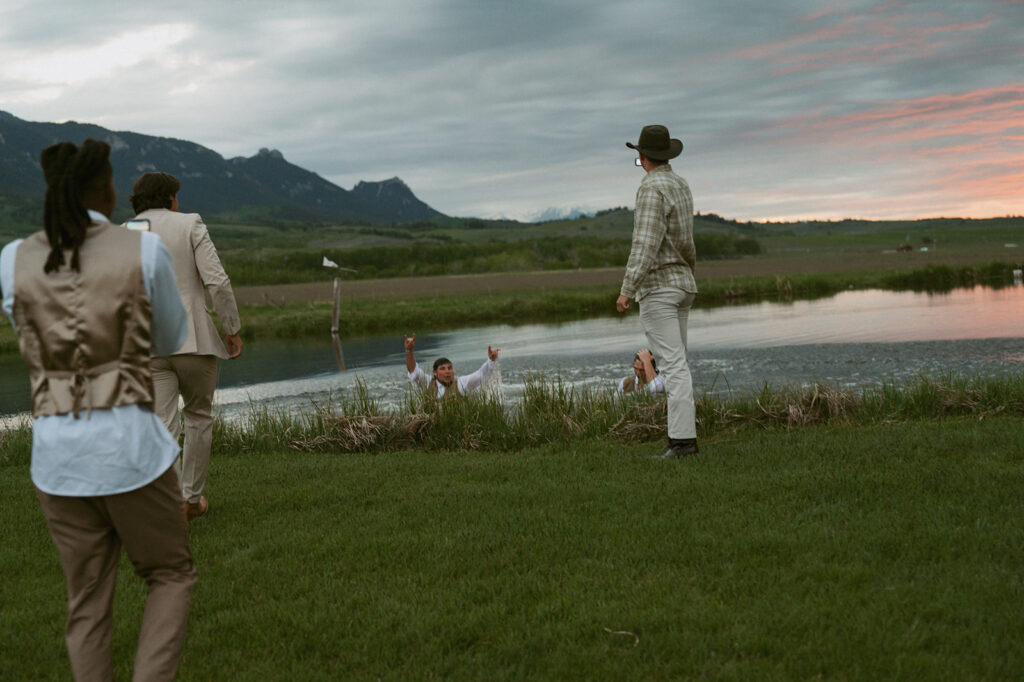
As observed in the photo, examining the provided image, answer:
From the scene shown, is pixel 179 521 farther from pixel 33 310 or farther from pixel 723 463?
pixel 723 463

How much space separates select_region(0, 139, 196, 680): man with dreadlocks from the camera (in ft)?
9.62

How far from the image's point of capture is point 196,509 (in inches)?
260

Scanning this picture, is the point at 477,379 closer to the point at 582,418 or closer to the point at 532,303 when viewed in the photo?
the point at 582,418

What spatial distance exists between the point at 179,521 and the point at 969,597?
360cm

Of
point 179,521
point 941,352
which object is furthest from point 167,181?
point 941,352

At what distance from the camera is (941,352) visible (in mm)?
19688

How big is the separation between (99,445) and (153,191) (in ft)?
12.1

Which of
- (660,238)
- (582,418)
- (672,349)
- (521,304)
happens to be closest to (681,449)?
(672,349)

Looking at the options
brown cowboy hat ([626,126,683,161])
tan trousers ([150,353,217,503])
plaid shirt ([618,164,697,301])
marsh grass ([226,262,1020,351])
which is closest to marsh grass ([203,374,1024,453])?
plaid shirt ([618,164,697,301])

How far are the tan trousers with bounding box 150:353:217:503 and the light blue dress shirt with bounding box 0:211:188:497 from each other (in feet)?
10.3

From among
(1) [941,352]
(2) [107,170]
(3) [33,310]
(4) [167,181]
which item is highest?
(4) [167,181]

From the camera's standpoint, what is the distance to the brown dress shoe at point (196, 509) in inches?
256

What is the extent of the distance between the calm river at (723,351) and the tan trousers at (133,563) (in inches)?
329

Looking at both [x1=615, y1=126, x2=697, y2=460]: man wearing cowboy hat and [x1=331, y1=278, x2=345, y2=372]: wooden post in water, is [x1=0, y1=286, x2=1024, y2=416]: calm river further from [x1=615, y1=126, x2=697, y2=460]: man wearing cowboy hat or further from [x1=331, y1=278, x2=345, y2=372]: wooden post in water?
[x1=615, y1=126, x2=697, y2=460]: man wearing cowboy hat
